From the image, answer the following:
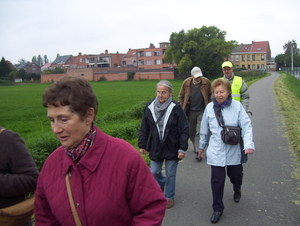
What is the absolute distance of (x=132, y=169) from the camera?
1.89 m

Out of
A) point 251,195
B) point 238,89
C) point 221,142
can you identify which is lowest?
point 251,195

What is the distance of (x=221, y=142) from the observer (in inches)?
169

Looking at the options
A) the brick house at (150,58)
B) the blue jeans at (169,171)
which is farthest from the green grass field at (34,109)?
the brick house at (150,58)

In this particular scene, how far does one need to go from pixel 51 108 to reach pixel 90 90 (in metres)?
0.26

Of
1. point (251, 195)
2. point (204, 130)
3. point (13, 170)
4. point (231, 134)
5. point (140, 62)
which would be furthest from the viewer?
point (140, 62)

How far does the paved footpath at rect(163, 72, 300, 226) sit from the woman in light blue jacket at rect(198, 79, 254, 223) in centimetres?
36

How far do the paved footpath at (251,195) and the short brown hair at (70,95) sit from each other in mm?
2772

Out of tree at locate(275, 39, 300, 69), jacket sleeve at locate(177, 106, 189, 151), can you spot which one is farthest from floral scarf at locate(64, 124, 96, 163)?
tree at locate(275, 39, 300, 69)

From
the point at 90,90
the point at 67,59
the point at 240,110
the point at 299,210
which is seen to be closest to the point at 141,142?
the point at 240,110

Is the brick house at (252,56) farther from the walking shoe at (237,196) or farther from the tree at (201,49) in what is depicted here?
the walking shoe at (237,196)

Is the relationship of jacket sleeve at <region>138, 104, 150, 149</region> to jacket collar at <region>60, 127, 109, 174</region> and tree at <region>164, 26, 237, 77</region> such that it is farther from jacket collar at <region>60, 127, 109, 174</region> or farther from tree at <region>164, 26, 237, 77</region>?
tree at <region>164, 26, 237, 77</region>

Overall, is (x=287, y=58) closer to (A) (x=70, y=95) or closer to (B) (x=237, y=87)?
(B) (x=237, y=87)

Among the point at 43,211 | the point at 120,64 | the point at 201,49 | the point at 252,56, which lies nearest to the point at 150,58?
the point at 120,64

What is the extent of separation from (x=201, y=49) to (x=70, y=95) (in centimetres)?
6913
